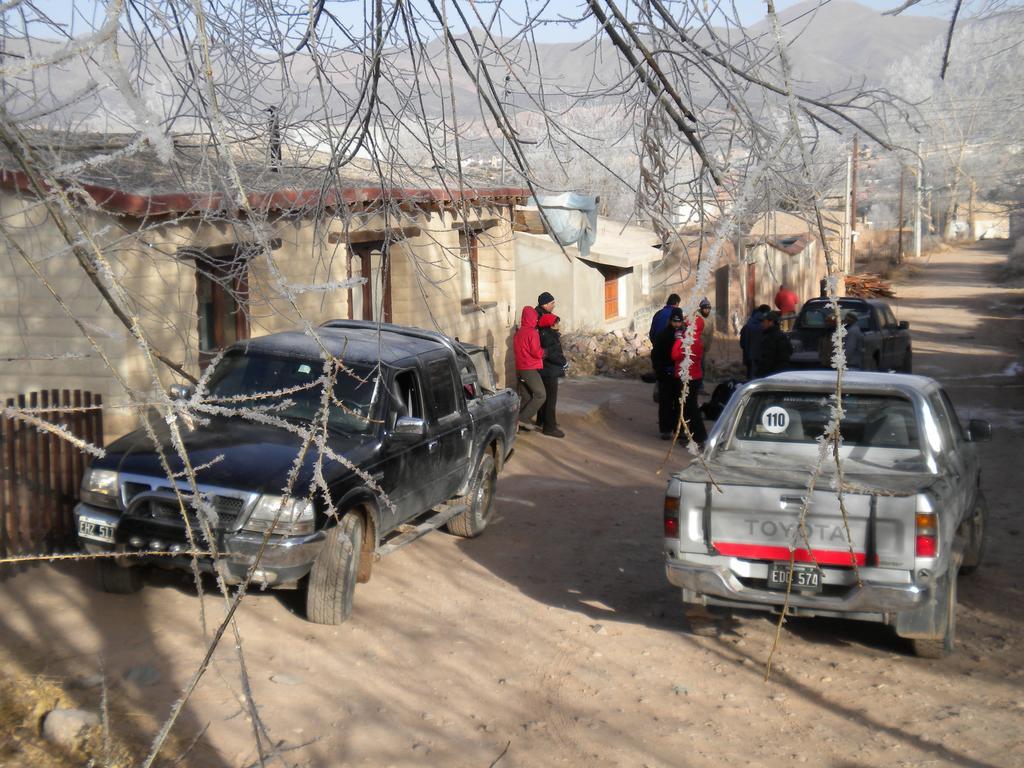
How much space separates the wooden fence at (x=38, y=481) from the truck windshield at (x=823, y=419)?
4544mm

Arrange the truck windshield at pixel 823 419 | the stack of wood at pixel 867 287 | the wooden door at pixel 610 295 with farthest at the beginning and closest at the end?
the stack of wood at pixel 867 287 < the wooden door at pixel 610 295 < the truck windshield at pixel 823 419

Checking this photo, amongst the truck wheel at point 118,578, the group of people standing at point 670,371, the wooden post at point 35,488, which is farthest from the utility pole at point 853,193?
the wooden post at point 35,488

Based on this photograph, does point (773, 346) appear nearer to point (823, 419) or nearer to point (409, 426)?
point (823, 419)

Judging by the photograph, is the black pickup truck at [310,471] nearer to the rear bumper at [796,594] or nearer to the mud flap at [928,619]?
the rear bumper at [796,594]

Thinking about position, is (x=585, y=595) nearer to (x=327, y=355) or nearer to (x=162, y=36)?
(x=162, y=36)

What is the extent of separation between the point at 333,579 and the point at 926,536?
136 inches

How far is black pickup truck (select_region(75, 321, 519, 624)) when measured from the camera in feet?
20.2

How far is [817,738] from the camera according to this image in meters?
5.38

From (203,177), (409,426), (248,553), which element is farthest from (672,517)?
(203,177)

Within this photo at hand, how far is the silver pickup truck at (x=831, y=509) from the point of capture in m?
5.82

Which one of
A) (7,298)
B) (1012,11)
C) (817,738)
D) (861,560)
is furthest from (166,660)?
(1012,11)

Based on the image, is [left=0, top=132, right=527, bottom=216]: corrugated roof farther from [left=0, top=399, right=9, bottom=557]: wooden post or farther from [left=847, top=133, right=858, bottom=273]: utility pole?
[left=847, top=133, right=858, bottom=273]: utility pole

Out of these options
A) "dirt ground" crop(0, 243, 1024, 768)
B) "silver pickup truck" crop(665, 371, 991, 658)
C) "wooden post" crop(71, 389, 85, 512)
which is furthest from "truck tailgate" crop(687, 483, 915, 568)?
"wooden post" crop(71, 389, 85, 512)

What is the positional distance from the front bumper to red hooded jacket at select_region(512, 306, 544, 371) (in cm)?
709
